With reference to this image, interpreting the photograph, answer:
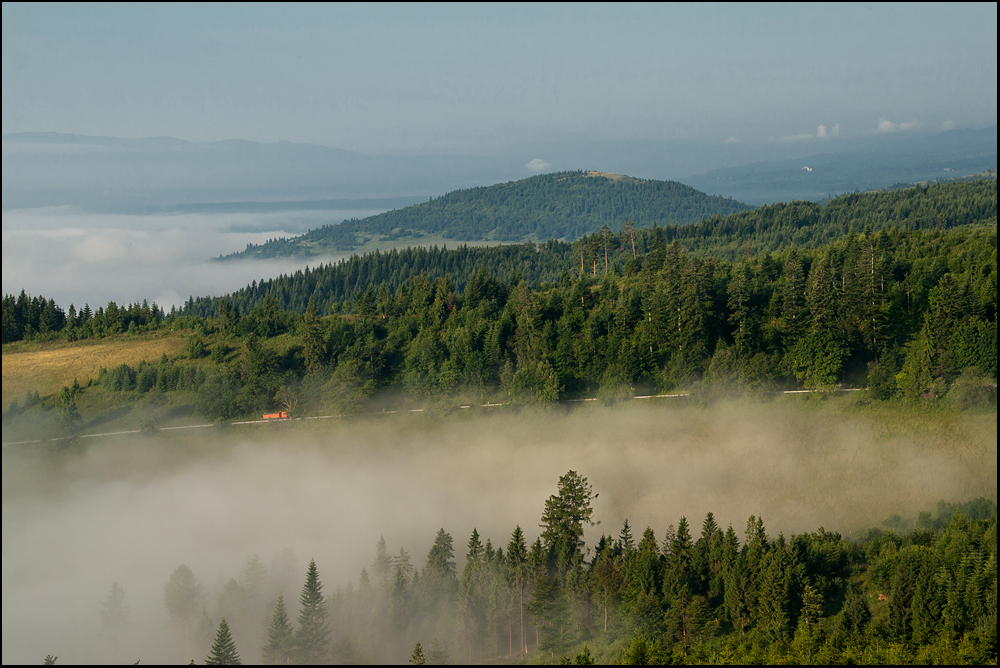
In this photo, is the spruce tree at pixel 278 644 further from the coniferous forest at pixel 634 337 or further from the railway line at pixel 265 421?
the coniferous forest at pixel 634 337

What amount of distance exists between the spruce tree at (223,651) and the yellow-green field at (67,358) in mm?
56643

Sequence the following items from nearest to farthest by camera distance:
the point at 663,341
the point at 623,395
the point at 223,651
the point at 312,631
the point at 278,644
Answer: the point at 223,651
the point at 278,644
the point at 312,631
the point at 623,395
the point at 663,341

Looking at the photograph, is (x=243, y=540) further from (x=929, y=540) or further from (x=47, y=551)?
(x=929, y=540)

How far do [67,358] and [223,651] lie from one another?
2617 inches

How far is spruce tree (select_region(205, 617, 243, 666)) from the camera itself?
49.2 meters

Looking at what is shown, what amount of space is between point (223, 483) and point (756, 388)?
5385 cm

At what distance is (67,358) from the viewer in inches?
3989

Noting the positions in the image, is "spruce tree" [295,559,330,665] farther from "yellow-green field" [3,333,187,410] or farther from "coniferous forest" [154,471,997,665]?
"yellow-green field" [3,333,187,410]

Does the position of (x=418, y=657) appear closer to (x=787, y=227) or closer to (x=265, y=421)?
(x=265, y=421)

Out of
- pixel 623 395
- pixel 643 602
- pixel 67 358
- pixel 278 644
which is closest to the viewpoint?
pixel 643 602

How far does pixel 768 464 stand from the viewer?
226 feet

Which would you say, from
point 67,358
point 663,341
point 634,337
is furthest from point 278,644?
point 67,358

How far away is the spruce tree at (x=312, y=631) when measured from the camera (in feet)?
167

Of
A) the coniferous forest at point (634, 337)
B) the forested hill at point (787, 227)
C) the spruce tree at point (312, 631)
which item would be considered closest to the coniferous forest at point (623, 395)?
the spruce tree at point (312, 631)
